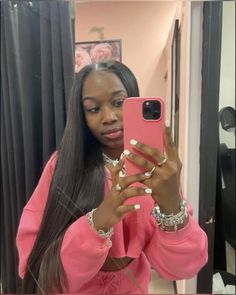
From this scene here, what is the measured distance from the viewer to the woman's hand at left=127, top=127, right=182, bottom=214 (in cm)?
41

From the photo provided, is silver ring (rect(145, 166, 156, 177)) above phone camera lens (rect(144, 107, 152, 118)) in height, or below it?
below

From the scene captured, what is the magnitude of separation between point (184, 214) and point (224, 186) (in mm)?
168

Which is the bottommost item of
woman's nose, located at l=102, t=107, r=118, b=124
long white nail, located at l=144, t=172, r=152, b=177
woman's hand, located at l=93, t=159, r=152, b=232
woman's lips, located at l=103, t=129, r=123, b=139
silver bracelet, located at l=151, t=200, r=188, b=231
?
silver bracelet, located at l=151, t=200, r=188, b=231

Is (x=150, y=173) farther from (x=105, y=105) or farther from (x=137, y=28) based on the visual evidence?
(x=137, y=28)

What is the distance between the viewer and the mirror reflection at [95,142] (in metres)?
0.45

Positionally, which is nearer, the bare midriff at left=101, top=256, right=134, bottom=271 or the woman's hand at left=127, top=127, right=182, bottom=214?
the woman's hand at left=127, top=127, right=182, bottom=214

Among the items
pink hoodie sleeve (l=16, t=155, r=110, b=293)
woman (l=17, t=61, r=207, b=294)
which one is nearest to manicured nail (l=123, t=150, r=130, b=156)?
woman (l=17, t=61, r=207, b=294)

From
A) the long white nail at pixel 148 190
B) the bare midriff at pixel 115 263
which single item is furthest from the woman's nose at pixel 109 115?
the bare midriff at pixel 115 263

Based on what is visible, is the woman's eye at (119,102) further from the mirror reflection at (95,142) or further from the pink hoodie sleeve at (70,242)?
the pink hoodie sleeve at (70,242)

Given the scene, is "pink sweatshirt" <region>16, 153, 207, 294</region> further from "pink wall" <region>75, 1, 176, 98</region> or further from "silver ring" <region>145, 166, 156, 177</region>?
"pink wall" <region>75, 1, 176, 98</region>

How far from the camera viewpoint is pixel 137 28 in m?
0.50

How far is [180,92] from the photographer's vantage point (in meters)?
0.51

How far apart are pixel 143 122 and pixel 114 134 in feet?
0.19

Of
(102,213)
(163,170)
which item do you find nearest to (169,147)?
(163,170)
